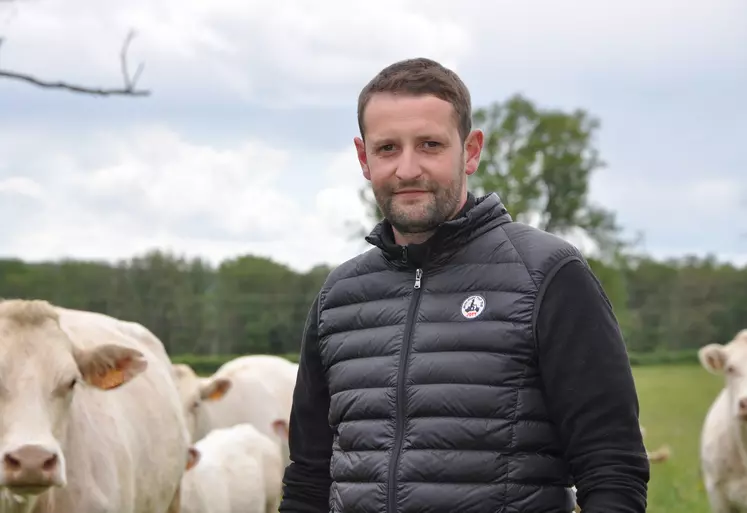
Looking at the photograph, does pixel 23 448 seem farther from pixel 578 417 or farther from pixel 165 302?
pixel 165 302

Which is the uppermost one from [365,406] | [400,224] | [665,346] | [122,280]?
[400,224]

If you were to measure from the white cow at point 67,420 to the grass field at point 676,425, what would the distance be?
7292 millimetres

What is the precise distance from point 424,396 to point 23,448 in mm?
2949

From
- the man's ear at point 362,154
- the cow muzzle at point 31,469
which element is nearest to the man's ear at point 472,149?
the man's ear at point 362,154

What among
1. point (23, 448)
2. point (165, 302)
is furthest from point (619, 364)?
point (165, 302)

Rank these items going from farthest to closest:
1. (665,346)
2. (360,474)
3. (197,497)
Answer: (665,346), (197,497), (360,474)

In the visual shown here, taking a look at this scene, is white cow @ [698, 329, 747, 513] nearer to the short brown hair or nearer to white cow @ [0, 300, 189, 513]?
white cow @ [0, 300, 189, 513]

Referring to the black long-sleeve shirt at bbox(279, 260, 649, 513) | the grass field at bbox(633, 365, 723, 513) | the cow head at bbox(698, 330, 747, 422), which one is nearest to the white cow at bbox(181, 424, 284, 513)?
the grass field at bbox(633, 365, 723, 513)

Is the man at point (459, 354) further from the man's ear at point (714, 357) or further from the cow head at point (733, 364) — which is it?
the man's ear at point (714, 357)

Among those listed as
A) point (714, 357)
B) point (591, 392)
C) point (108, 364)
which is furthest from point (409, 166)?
point (714, 357)

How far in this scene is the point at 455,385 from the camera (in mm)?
2910

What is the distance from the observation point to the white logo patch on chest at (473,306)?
9.65 feet

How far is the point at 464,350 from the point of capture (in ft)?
9.62

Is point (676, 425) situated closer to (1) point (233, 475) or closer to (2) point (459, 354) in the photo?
(1) point (233, 475)
